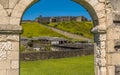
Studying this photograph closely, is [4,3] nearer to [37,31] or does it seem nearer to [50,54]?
[50,54]

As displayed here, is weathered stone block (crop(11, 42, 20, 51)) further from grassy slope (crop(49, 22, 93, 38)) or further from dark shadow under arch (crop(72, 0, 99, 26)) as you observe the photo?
grassy slope (crop(49, 22, 93, 38))

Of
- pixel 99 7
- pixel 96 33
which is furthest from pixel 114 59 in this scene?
pixel 99 7

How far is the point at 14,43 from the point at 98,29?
115 inches

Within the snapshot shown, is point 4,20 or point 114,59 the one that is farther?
point 114,59

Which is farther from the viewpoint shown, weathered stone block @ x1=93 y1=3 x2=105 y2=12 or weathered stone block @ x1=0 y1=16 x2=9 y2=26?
weathered stone block @ x1=93 y1=3 x2=105 y2=12

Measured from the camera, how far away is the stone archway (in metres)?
10.6

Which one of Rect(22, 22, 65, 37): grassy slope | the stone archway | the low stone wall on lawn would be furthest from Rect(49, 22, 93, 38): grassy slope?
the stone archway

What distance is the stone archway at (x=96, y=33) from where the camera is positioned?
10.6 metres

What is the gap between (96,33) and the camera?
1134 centimetres

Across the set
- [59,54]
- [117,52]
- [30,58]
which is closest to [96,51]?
[117,52]

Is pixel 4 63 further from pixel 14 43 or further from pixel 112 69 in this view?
pixel 112 69

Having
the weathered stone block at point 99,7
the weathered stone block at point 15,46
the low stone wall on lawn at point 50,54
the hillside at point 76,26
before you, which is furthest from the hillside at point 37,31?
the weathered stone block at point 15,46

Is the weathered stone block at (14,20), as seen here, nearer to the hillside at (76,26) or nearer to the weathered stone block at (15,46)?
the weathered stone block at (15,46)

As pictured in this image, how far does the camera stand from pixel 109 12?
11.1 meters
